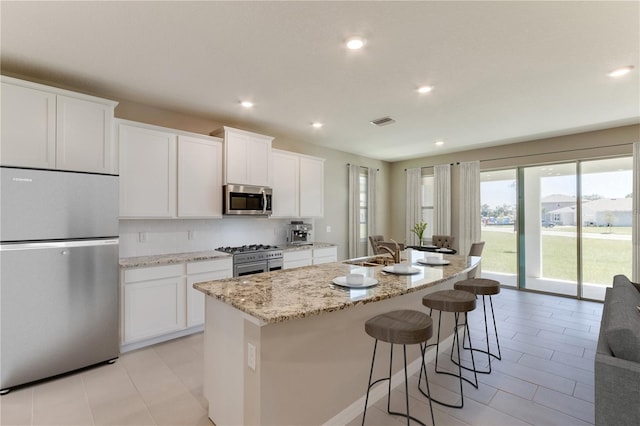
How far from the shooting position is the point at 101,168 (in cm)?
297

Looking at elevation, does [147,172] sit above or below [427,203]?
above

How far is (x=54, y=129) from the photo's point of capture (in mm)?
2734

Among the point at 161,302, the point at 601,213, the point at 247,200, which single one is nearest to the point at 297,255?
the point at 247,200

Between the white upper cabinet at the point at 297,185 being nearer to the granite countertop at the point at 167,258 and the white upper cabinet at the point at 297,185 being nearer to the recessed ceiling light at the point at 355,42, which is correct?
the granite countertop at the point at 167,258

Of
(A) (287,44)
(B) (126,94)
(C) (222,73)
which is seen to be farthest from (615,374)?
(B) (126,94)

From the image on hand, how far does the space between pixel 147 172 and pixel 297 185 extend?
90.5 inches

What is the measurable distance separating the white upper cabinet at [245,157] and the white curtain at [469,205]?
4148 mm

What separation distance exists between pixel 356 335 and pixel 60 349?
2603 millimetres

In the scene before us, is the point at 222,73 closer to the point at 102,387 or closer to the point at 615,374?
the point at 102,387

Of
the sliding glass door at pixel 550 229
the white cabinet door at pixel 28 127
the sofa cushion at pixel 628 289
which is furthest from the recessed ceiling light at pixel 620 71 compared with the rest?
the white cabinet door at pixel 28 127

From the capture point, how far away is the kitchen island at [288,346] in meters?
1.67

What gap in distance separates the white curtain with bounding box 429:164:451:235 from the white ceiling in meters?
2.39

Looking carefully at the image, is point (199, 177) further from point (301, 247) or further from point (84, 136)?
point (301, 247)

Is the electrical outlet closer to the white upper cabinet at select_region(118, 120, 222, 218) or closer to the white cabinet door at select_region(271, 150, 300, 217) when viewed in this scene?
the white upper cabinet at select_region(118, 120, 222, 218)
